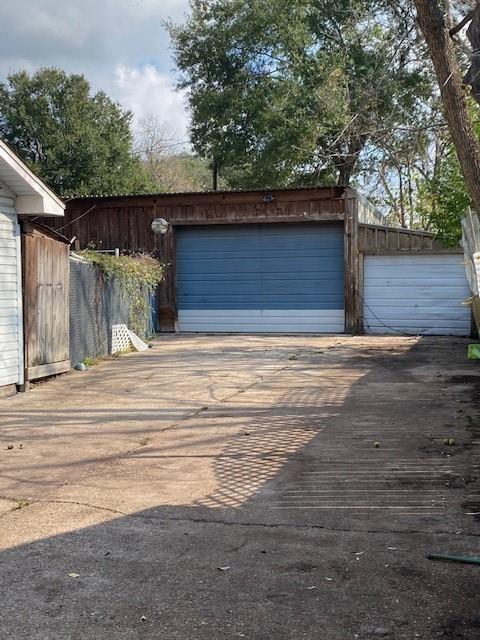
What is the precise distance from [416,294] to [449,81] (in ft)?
36.4

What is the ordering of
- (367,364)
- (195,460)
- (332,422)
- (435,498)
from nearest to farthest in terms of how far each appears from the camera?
1. (435,498)
2. (195,460)
3. (332,422)
4. (367,364)

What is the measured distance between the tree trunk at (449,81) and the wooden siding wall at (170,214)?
420 inches

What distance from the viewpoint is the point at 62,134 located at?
31.2 meters

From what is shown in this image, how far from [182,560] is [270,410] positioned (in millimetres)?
4389

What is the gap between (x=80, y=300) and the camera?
12062 mm

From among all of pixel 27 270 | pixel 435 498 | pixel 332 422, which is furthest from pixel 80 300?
pixel 435 498

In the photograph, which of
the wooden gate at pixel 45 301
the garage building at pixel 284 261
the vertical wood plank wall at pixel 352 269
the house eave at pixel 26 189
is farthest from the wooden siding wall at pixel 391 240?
the house eave at pixel 26 189

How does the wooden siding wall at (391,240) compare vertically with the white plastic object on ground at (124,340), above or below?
above

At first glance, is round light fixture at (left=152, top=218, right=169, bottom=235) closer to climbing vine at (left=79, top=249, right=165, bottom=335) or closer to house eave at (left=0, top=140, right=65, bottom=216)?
climbing vine at (left=79, top=249, right=165, bottom=335)

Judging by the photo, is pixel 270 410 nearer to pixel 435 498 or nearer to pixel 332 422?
pixel 332 422

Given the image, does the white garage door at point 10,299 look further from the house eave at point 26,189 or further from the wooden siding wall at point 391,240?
the wooden siding wall at point 391,240

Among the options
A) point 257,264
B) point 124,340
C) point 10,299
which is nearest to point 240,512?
point 10,299

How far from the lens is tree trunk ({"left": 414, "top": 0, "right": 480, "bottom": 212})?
21.0 feet

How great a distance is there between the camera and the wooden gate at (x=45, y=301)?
9.97 m
